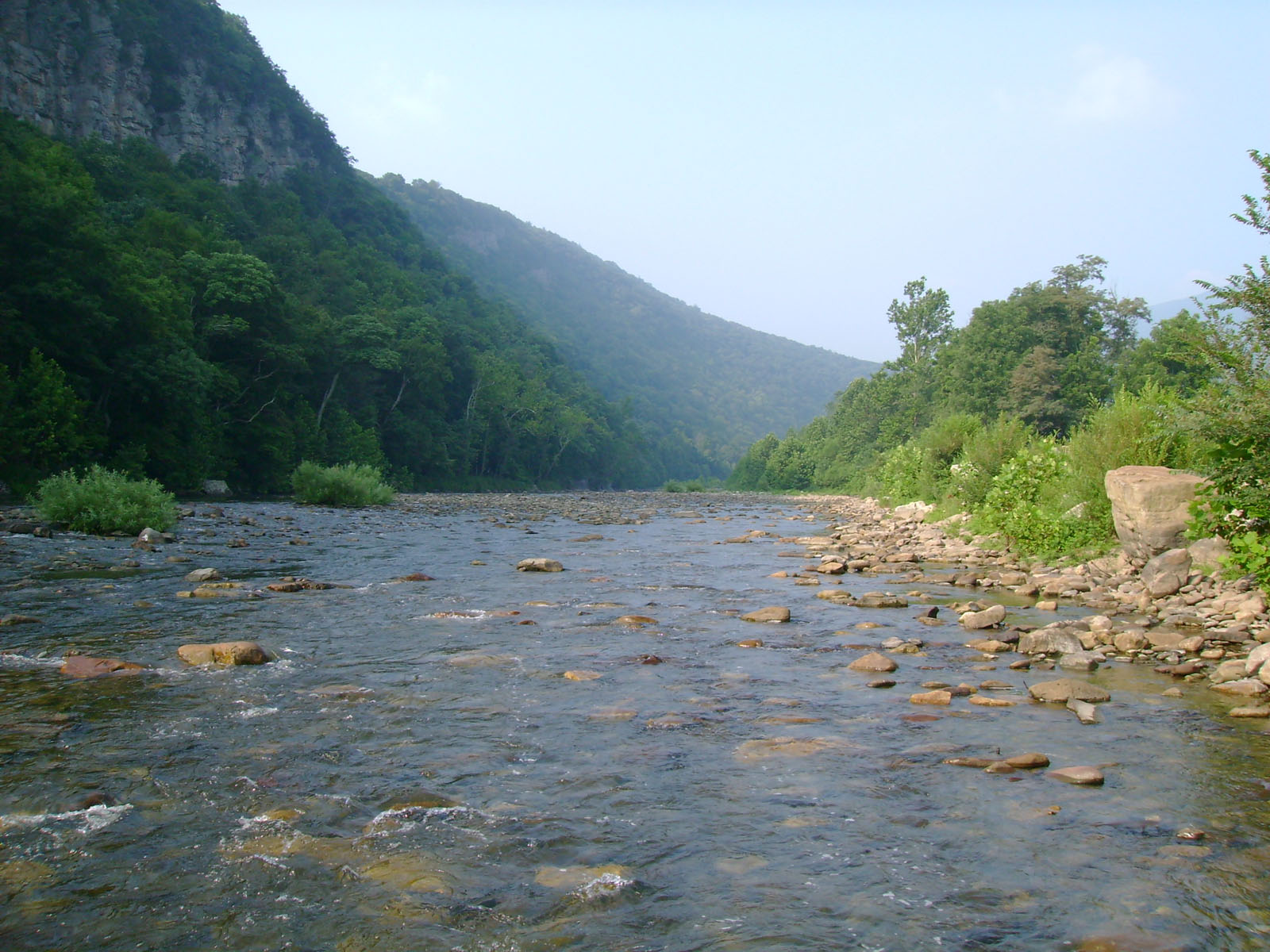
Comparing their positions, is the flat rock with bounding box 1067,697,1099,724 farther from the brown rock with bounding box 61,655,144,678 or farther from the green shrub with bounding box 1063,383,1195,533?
the brown rock with bounding box 61,655,144,678

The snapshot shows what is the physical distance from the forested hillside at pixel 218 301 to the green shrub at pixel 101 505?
7.03 meters

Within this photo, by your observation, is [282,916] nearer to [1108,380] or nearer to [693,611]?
[693,611]

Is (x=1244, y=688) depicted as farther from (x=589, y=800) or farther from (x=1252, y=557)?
(x=589, y=800)

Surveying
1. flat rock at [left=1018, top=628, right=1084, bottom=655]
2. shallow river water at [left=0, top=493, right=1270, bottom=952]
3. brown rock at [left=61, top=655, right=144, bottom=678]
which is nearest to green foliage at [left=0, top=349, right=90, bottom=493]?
shallow river water at [left=0, top=493, right=1270, bottom=952]

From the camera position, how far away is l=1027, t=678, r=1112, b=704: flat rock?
6.56 meters

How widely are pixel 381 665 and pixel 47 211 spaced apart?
25.1 m

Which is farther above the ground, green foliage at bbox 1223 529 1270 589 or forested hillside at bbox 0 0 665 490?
forested hillside at bbox 0 0 665 490

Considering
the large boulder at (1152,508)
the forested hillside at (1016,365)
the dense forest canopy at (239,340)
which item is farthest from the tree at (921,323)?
the large boulder at (1152,508)

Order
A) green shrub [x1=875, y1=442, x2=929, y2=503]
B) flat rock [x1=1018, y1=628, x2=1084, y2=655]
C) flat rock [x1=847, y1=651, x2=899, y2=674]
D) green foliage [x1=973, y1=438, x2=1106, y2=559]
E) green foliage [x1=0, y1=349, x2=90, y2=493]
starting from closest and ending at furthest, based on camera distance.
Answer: flat rock [x1=847, y1=651, x2=899, y2=674]
flat rock [x1=1018, y1=628, x2=1084, y2=655]
green foliage [x1=973, y1=438, x2=1106, y2=559]
green foliage [x1=0, y1=349, x2=90, y2=493]
green shrub [x1=875, y1=442, x2=929, y2=503]

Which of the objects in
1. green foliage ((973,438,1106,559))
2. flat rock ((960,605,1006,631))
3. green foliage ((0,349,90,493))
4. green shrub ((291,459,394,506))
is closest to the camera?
flat rock ((960,605,1006,631))

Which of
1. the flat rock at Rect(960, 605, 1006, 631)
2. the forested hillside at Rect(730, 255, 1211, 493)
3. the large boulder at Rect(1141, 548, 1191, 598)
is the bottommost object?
the flat rock at Rect(960, 605, 1006, 631)

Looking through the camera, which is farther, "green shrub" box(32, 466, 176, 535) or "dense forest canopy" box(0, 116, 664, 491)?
"dense forest canopy" box(0, 116, 664, 491)

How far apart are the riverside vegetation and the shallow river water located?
9.82ft

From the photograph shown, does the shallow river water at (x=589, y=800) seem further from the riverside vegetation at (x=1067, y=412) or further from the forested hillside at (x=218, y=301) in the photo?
the forested hillside at (x=218, y=301)
